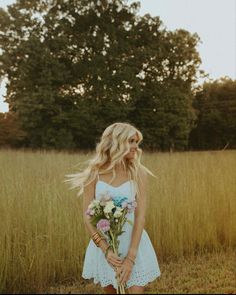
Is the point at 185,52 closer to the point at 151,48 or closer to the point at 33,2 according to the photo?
the point at 151,48

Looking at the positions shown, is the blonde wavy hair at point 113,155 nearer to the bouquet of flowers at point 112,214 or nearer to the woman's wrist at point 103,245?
the bouquet of flowers at point 112,214

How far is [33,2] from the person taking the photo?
24.2 m

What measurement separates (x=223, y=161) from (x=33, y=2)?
17.6 meters

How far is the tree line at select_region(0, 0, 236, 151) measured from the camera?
22.7 metres

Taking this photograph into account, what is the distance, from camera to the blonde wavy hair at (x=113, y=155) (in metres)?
3.07

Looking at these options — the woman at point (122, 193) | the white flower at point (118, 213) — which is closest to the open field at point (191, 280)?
A: the woman at point (122, 193)

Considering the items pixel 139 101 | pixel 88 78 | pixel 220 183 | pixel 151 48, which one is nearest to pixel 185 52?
pixel 151 48

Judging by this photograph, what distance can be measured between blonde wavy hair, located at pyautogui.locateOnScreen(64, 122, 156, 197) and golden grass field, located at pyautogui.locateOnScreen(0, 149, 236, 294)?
197 cm

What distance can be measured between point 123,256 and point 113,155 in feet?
1.99

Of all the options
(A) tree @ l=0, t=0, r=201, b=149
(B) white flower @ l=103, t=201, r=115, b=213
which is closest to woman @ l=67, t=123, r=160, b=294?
(B) white flower @ l=103, t=201, r=115, b=213

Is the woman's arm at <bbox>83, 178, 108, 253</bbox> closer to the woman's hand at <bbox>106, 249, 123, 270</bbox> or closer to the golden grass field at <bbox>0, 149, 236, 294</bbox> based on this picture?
the woman's hand at <bbox>106, 249, 123, 270</bbox>

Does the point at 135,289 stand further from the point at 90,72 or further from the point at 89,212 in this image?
the point at 90,72

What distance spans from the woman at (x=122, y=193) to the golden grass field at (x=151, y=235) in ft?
6.06

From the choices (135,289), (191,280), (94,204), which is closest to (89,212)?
(94,204)
